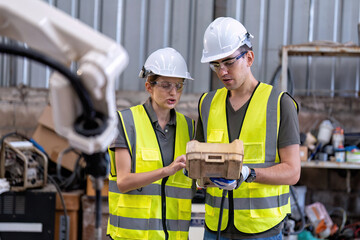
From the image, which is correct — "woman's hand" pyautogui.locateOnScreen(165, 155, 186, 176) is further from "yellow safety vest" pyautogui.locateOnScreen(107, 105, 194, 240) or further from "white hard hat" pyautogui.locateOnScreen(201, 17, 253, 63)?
"white hard hat" pyautogui.locateOnScreen(201, 17, 253, 63)

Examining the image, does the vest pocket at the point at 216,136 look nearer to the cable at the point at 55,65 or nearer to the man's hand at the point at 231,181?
the man's hand at the point at 231,181

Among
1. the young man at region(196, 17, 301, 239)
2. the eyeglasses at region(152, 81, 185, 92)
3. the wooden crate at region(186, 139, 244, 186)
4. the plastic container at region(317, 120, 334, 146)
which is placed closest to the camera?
the wooden crate at region(186, 139, 244, 186)

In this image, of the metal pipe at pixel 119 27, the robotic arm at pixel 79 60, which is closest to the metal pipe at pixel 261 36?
the metal pipe at pixel 119 27

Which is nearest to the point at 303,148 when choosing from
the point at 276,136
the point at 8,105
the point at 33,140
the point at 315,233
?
the point at 315,233

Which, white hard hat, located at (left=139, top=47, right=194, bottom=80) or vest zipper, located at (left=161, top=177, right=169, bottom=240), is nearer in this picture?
vest zipper, located at (left=161, top=177, right=169, bottom=240)

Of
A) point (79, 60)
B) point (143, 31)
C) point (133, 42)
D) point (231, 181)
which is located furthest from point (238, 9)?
point (79, 60)

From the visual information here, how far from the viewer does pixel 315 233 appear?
3357 millimetres

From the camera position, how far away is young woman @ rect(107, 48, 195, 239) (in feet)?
6.02

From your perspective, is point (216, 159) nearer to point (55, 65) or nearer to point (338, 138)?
point (55, 65)

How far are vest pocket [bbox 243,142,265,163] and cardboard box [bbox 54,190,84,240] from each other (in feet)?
6.14

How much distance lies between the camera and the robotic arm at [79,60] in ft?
2.68

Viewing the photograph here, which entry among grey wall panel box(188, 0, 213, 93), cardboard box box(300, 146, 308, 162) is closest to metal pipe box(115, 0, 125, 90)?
grey wall panel box(188, 0, 213, 93)

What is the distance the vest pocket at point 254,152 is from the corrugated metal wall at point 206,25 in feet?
7.17

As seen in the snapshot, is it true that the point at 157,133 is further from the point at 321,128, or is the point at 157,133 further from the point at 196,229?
the point at 321,128
